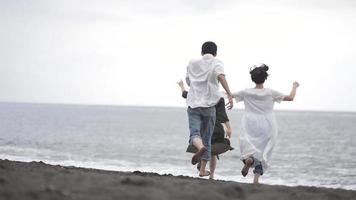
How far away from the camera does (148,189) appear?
5.97 meters

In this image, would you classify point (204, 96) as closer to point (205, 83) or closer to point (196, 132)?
→ point (205, 83)

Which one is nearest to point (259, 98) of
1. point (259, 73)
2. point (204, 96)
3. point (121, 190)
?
point (259, 73)

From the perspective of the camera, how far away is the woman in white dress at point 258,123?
841 centimetres

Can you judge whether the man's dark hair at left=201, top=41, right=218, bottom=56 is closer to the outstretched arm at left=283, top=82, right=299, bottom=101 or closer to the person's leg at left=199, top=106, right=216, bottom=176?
the person's leg at left=199, top=106, right=216, bottom=176

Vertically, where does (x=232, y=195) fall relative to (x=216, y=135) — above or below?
below

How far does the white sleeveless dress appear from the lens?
8.45 metres

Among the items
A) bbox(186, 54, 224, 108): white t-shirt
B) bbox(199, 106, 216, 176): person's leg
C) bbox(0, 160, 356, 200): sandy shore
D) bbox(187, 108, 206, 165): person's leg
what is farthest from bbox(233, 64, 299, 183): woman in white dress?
bbox(0, 160, 356, 200): sandy shore

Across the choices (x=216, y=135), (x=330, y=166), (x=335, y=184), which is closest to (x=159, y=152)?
(x=330, y=166)

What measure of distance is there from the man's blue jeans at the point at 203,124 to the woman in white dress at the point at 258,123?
49 centimetres

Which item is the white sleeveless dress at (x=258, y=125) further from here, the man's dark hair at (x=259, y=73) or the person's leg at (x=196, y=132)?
the person's leg at (x=196, y=132)

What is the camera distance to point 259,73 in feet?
27.5

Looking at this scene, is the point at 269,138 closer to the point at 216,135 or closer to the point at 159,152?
the point at 216,135

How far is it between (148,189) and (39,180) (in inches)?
46.4

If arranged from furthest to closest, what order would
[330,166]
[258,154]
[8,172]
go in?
[330,166] < [258,154] < [8,172]
